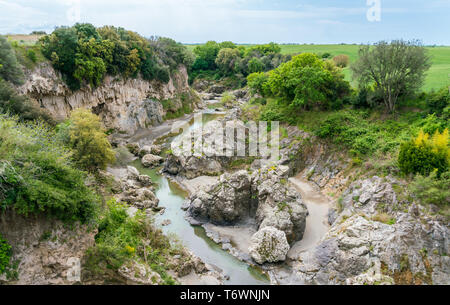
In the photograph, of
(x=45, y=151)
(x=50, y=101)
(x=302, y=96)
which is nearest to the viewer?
(x=45, y=151)

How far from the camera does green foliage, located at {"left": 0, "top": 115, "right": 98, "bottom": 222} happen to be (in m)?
13.9

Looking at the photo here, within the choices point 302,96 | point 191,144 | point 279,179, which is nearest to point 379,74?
point 302,96

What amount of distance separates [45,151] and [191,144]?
21260 millimetres

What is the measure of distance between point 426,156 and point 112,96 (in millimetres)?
45334

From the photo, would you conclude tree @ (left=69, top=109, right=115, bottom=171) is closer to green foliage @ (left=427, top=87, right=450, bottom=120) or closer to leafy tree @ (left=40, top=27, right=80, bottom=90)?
leafy tree @ (left=40, top=27, right=80, bottom=90)

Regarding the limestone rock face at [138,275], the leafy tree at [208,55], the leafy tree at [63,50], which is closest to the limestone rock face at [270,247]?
the limestone rock face at [138,275]

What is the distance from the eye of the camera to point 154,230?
2103 centimetres

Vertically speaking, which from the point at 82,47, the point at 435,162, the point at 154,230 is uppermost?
A: the point at 82,47

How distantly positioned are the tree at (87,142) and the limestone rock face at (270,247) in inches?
702

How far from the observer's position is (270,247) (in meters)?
21.0

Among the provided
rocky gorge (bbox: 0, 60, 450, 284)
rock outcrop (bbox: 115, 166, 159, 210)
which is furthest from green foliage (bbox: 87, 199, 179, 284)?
rock outcrop (bbox: 115, 166, 159, 210)

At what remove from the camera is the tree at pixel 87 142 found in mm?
27266

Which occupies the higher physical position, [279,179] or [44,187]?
[44,187]

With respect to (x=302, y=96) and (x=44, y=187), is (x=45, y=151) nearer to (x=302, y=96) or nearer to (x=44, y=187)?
(x=44, y=187)
